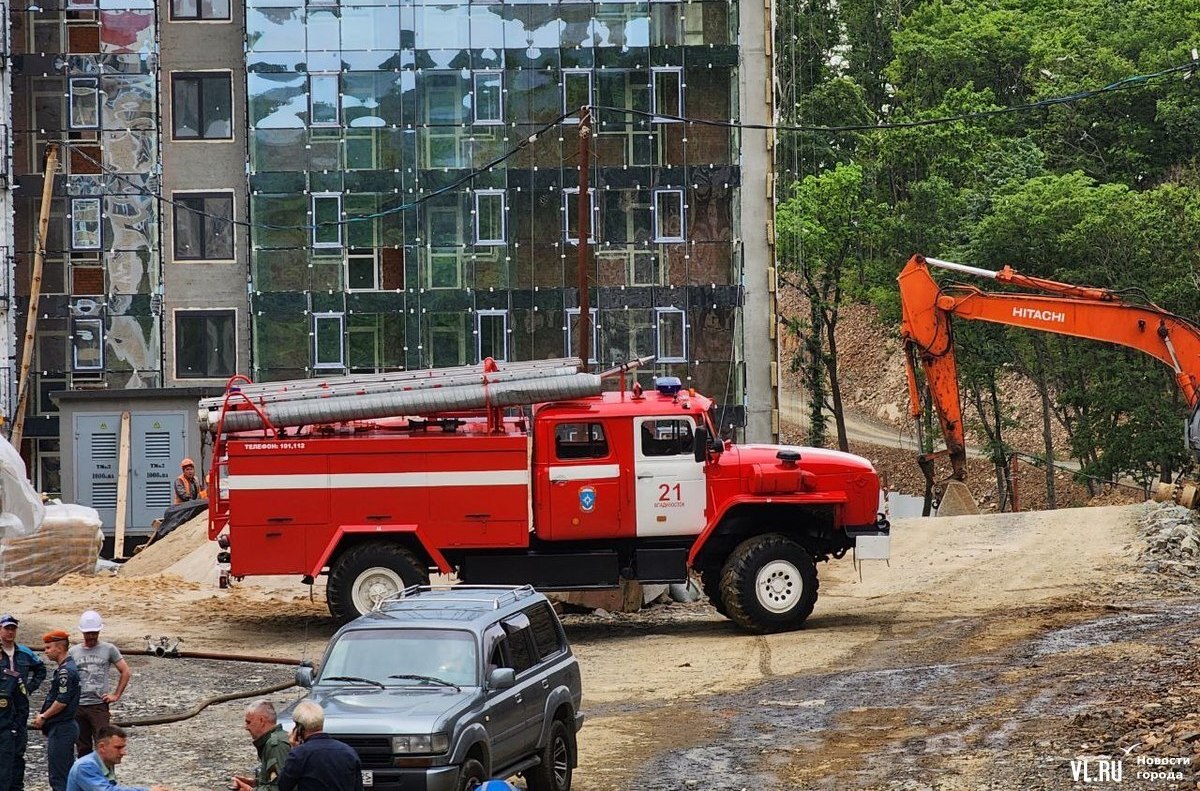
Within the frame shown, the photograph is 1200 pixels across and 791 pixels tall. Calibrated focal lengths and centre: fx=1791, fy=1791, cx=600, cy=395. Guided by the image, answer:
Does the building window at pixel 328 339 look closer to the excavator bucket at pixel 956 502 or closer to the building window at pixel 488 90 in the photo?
the building window at pixel 488 90

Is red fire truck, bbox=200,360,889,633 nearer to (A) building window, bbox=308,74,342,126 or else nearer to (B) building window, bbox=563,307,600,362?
(B) building window, bbox=563,307,600,362

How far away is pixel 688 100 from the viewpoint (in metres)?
46.5

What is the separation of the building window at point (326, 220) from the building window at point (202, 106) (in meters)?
3.74

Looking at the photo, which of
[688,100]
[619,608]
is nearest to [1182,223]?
[688,100]

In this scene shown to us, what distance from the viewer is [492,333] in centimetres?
4688

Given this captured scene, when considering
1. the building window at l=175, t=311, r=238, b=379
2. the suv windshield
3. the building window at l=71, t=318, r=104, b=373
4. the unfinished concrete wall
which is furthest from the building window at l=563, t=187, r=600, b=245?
the suv windshield

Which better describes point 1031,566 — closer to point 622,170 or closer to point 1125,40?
point 622,170

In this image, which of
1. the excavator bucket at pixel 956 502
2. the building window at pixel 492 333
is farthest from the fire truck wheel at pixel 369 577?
the building window at pixel 492 333

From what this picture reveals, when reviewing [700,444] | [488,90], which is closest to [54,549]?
[700,444]

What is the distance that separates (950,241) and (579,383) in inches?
1269

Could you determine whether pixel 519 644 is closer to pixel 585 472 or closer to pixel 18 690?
pixel 18 690

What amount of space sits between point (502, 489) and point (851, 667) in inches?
219

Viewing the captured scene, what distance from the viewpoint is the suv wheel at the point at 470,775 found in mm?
13305

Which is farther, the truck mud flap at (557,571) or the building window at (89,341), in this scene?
the building window at (89,341)
